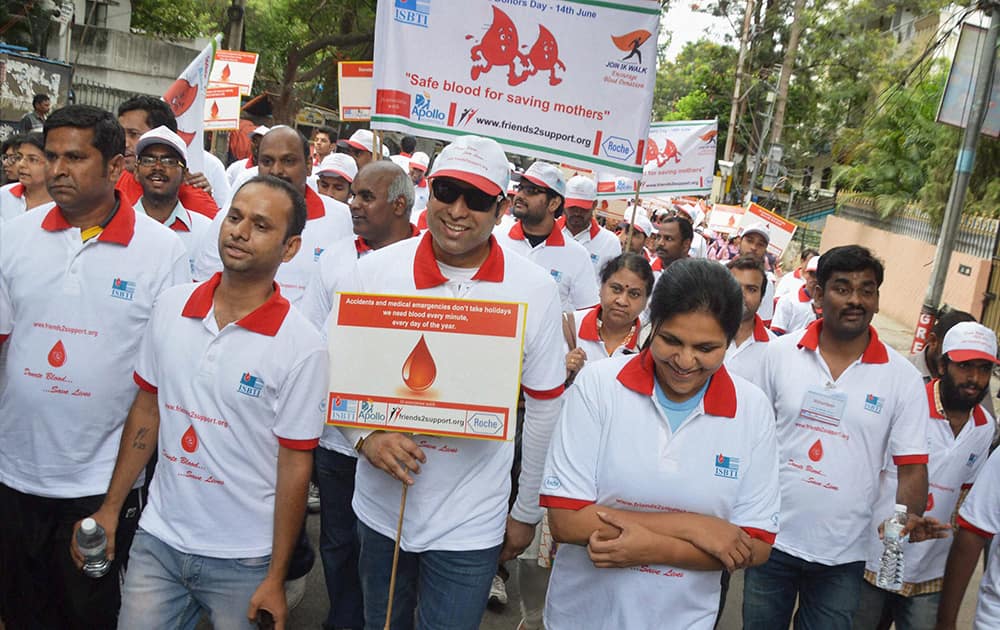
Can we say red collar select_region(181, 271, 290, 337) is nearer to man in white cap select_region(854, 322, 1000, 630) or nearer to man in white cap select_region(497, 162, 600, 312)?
man in white cap select_region(854, 322, 1000, 630)

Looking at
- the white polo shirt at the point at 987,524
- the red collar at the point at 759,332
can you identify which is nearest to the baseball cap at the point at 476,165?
the white polo shirt at the point at 987,524

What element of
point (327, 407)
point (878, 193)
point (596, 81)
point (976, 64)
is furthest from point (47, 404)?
point (878, 193)

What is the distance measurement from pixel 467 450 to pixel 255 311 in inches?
33.6

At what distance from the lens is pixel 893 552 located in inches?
142

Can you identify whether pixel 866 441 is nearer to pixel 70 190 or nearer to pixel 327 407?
pixel 327 407

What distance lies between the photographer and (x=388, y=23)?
4.57 metres

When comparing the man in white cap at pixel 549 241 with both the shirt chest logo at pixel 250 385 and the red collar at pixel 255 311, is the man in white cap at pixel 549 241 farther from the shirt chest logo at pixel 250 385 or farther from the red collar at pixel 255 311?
the shirt chest logo at pixel 250 385

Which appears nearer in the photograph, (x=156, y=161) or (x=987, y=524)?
(x=987, y=524)

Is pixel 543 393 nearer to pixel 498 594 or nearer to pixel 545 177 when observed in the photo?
pixel 498 594

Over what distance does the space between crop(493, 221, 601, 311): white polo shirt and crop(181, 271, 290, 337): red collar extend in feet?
10.7

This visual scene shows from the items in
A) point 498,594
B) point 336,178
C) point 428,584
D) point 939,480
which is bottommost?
point 498,594

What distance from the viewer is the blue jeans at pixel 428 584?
3.15m


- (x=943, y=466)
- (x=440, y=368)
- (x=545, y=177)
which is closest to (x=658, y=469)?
(x=440, y=368)

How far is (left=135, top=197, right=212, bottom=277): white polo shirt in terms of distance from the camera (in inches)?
194
